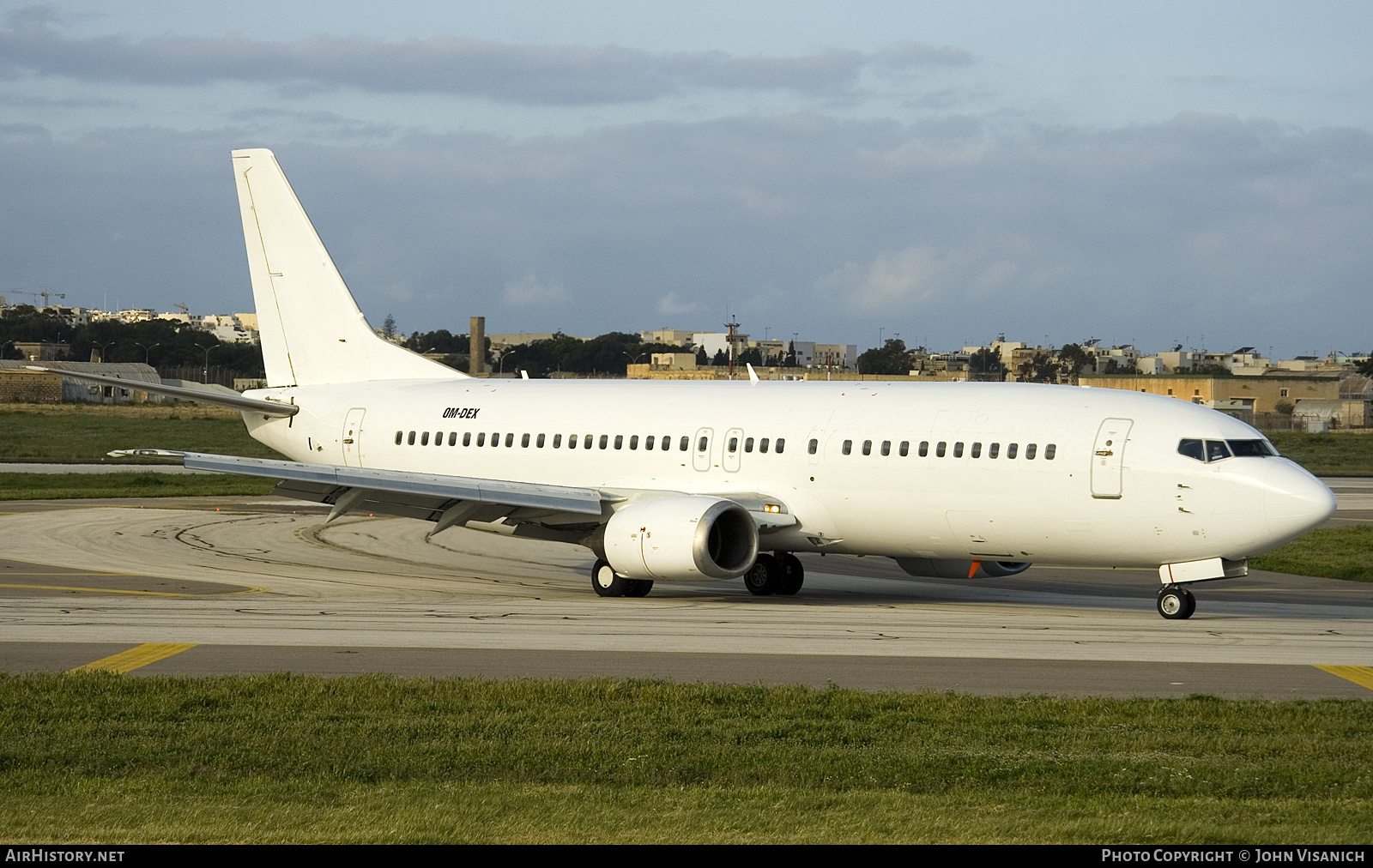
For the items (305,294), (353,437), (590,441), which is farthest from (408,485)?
(305,294)

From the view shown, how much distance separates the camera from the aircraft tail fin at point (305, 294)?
33.4 m

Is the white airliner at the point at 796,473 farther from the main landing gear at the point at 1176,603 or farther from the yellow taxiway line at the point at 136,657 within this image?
the yellow taxiway line at the point at 136,657

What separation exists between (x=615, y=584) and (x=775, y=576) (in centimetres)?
333

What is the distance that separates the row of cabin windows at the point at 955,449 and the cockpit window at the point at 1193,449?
1.92 metres

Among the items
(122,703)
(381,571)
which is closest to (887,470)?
(381,571)

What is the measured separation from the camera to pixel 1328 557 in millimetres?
35031

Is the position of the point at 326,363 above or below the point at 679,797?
above

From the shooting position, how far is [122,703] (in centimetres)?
1528

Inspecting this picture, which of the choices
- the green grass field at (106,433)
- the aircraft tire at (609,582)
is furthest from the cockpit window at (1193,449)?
the green grass field at (106,433)

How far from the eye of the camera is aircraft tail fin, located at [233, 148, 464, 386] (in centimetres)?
3344

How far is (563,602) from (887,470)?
605 cm

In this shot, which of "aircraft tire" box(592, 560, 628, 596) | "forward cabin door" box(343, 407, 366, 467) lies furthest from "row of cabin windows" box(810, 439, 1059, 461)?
"forward cabin door" box(343, 407, 366, 467)

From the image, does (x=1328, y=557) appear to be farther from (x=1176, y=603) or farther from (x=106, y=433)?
(x=106, y=433)

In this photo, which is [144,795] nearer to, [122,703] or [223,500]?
[122,703]
